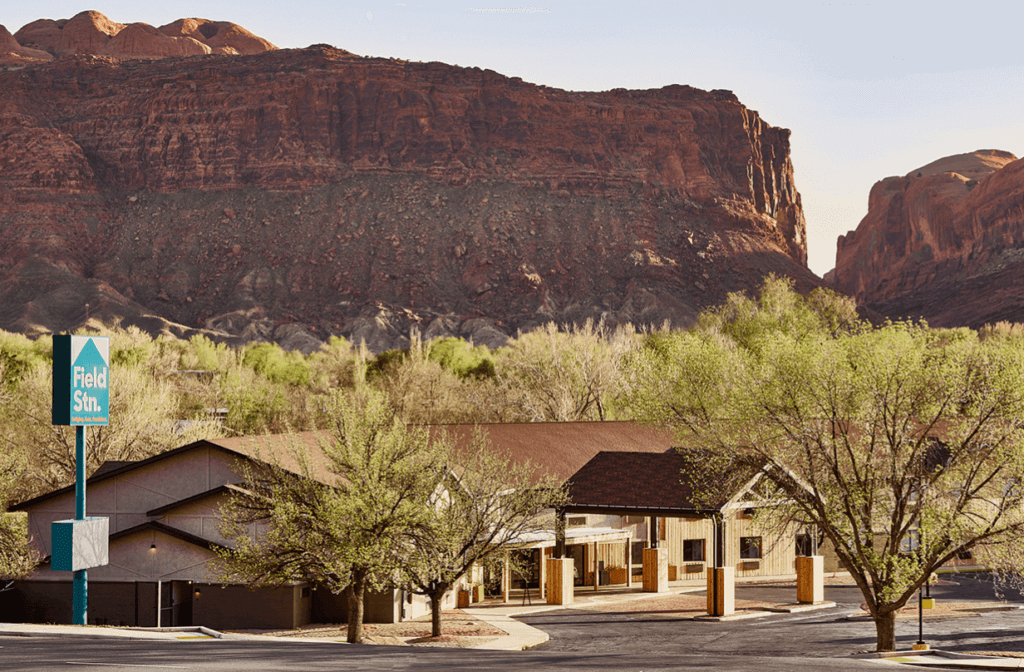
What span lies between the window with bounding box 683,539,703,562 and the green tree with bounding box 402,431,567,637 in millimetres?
10793

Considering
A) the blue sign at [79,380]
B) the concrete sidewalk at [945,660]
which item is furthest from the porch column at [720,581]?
the blue sign at [79,380]

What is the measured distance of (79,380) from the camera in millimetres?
27016

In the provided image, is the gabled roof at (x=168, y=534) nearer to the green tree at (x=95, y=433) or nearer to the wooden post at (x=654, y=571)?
the green tree at (x=95, y=433)

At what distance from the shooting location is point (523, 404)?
229ft

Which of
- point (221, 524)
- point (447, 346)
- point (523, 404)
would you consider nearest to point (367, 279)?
point (447, 346)

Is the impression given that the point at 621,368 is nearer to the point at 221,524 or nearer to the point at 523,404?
the point at 523,404

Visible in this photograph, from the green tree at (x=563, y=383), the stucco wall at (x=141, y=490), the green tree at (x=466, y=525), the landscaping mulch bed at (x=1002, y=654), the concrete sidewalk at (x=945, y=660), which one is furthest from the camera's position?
the green tree at (x=563, y=383)

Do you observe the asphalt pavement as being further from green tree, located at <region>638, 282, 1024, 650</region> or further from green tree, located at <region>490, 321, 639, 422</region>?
green tree, located at <region>490, 321, 639, 422</region>

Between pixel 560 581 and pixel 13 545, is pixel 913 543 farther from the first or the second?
pixel 13 545

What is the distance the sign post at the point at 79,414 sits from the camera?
2636cm

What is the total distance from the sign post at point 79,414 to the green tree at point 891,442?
→ 15664 mm

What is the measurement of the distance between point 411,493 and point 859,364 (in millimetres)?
11830

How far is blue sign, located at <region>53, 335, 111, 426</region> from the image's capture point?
26.6 meters

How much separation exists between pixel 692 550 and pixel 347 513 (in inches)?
816
